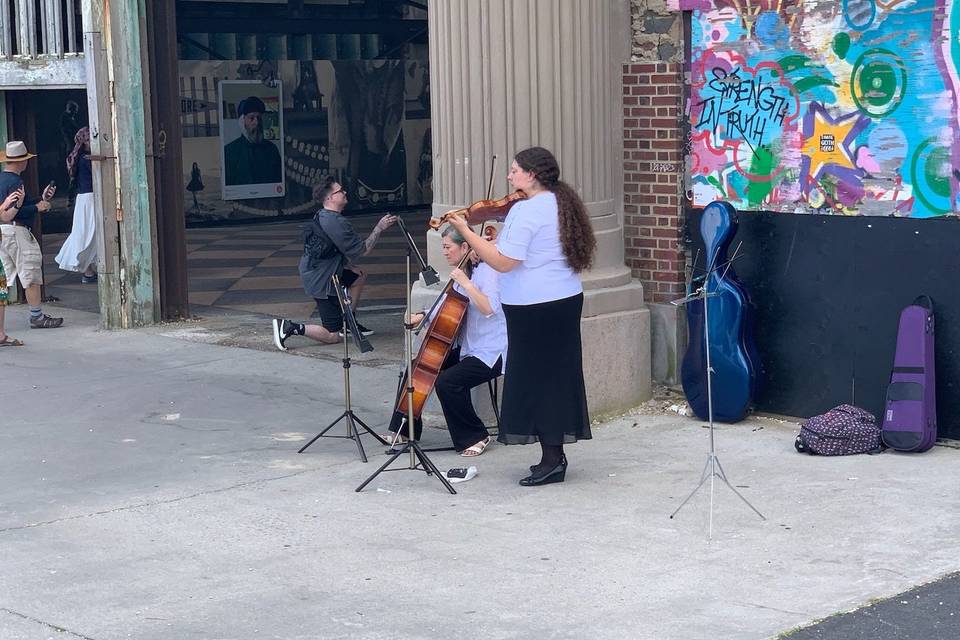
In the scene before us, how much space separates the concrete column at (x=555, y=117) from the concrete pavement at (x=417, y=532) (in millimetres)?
527

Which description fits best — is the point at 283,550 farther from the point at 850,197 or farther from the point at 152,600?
the point at 850,197

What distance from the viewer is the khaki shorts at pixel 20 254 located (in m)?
12.5

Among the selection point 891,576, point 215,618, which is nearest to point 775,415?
point 891,576

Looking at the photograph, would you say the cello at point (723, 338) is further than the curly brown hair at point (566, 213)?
Yes

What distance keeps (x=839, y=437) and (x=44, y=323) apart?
24.8 feet

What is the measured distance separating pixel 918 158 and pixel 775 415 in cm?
184

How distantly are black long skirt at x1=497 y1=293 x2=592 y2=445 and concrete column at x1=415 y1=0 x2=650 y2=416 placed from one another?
1592 mm

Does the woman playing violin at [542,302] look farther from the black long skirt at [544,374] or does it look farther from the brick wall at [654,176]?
the brick wall at [654,176]

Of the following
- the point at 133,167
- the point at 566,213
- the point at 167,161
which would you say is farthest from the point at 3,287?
the point at 566,213

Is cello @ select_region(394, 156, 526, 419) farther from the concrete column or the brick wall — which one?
the brick wall

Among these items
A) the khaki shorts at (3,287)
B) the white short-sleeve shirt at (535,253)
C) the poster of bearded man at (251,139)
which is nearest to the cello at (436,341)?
the white short-sleeve shirt at (535,253)

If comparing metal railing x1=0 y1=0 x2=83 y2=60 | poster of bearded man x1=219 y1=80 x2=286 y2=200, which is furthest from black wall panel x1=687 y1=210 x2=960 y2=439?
poster of bearded man x1=219 y1=80 x2=286 y2=200

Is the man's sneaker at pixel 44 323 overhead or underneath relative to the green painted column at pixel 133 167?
underneath

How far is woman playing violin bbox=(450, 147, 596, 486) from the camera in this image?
7246mm
